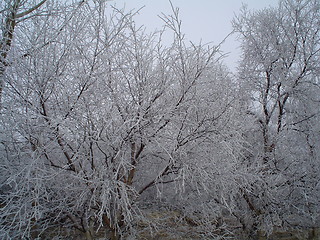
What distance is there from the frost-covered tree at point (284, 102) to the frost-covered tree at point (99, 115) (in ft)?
9.32

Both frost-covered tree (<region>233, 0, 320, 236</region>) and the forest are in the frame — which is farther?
frost-covered tree (<region>233, 0, 320, 236</region>)

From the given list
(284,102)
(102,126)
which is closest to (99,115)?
(102,126)

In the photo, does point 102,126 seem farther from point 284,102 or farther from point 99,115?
point 284,102

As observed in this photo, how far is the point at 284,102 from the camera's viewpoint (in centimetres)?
685

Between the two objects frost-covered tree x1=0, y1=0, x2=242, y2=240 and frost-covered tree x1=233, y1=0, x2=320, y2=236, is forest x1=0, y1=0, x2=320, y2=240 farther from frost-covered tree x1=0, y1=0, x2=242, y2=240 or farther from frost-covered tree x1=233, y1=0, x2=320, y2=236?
frost-covered tree x1=233, y1=0, x2=320, y2=236

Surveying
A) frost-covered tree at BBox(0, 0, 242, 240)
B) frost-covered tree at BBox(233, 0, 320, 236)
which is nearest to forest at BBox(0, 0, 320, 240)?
frost-covered tree at BBox(0, 0, 242, 240)

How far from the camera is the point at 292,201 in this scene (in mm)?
5891

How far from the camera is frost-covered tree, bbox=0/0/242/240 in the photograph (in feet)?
10.4

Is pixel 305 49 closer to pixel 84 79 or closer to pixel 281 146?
pixel 281 146

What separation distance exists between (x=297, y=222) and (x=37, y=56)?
6.85 metres

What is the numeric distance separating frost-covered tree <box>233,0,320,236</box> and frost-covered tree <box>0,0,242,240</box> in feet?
9.32

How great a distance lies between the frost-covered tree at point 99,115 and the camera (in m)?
3.17

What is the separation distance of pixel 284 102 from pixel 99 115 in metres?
5.39

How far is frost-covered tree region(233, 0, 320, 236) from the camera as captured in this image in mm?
5965
